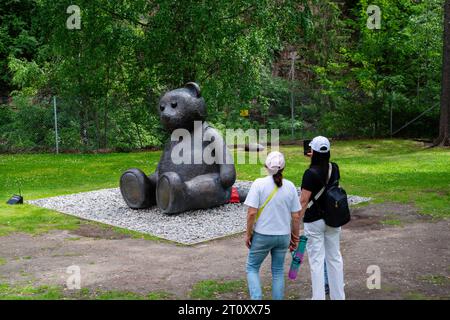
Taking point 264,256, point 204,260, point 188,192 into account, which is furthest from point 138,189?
point 264,256

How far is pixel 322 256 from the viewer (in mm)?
5809

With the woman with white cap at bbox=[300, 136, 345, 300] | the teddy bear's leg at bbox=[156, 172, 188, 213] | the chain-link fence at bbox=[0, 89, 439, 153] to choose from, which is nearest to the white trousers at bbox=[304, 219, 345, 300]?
the woman with white cap at bbox=[300, 136, 345, 300]

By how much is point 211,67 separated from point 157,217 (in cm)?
543

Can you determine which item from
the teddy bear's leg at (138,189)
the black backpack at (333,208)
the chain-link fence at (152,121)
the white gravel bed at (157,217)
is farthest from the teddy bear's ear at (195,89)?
the chain-link fence at (152,121)

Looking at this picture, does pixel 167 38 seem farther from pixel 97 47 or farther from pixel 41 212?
pixel 41 212

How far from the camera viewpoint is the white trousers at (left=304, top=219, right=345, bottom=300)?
5.80 metres

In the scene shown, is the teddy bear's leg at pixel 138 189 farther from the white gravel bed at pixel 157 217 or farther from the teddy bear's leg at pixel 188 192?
the teddy bear's leg at pixel 188 192

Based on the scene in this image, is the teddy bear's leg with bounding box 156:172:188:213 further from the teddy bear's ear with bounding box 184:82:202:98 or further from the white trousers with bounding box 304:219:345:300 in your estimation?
the white trousers with bounding box 304:219:345:300

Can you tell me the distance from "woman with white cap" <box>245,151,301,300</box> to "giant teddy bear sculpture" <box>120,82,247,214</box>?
513 centimetres

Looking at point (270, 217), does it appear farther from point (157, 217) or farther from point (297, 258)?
point (157, 217)

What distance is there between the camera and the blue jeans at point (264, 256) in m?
5.56

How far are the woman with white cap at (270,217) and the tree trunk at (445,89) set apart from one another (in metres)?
17.7

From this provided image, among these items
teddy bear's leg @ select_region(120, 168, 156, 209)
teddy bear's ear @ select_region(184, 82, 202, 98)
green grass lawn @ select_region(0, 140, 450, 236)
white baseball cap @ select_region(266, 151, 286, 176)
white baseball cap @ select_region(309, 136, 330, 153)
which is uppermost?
teddy bear's ear @ select_region(184, 82, 202, 98)
